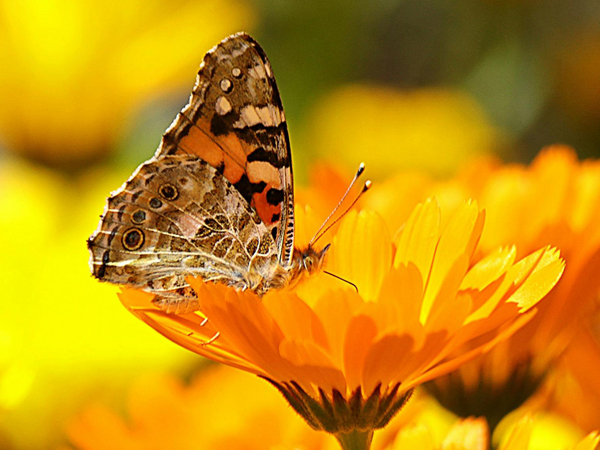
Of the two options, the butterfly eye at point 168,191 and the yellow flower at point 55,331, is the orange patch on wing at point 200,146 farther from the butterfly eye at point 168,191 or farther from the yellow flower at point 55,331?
the yellow flower at point 55,331

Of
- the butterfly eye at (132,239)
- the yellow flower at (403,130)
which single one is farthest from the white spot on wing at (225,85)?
the yellow flower at (403,130)

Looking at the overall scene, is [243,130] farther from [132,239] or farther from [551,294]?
[551,294]

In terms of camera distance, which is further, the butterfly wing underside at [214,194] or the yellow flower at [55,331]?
the yellow flower at [55,331]

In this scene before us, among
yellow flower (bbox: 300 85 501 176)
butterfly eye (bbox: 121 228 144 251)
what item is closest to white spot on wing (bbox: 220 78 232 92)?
butterfly eye (bbox: 121 228 144 251)

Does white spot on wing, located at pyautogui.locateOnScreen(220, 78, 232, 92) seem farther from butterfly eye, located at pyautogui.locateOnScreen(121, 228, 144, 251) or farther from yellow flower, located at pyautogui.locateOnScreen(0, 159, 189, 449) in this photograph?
yellow flower, located at pyautogui.locateOnScreen(0, 159, 189, 449)

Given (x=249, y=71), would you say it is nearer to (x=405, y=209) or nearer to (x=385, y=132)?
(x=405, y=209)

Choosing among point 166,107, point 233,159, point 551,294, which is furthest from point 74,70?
point 551,294
